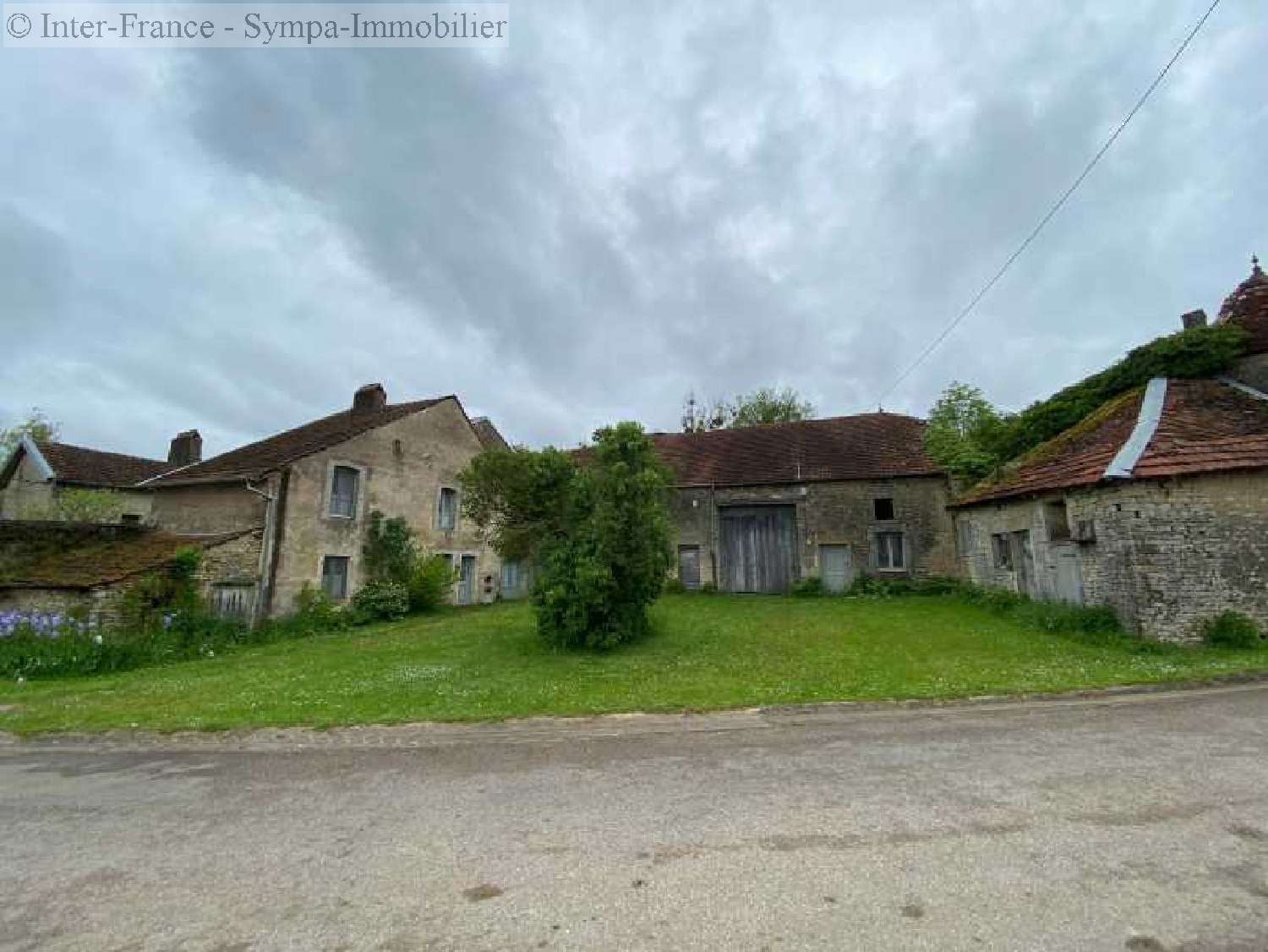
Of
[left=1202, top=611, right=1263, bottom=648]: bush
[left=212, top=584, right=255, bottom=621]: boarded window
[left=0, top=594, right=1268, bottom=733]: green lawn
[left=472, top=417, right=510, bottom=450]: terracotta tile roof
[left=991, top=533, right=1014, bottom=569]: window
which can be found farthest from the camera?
[left=472, top=417, right=510, bottom=450]: terracotta tile roof

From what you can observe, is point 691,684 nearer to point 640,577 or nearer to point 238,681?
point 640,577

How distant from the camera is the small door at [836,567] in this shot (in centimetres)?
2073

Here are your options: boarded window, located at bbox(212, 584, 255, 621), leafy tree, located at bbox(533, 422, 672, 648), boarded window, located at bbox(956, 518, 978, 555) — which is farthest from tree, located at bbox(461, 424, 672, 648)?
boarded window, located at bbox(956, 518, 978, 555)

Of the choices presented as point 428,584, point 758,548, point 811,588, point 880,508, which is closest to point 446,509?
point 428,584

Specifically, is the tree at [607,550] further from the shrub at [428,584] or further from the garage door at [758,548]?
the garage door at [758,548]

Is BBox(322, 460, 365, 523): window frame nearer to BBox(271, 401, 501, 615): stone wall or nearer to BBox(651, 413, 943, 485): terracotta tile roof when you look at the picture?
BBox(271, 401, 501, 615): stone wall

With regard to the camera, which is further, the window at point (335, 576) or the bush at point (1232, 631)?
the window at point (335, 576)

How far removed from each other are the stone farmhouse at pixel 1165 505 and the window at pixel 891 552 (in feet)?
18.0

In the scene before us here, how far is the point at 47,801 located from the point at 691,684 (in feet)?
23.4

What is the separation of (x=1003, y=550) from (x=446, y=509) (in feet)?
62.4

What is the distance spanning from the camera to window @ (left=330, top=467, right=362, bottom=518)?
747 inches

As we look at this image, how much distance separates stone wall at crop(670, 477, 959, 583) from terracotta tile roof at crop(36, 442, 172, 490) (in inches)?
893

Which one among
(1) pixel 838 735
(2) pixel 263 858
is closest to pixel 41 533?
(2) pixel 263 858

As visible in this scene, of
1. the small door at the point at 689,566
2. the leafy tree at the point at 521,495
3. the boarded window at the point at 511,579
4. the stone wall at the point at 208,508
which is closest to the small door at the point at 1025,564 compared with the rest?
the small door at the point at 689,566
